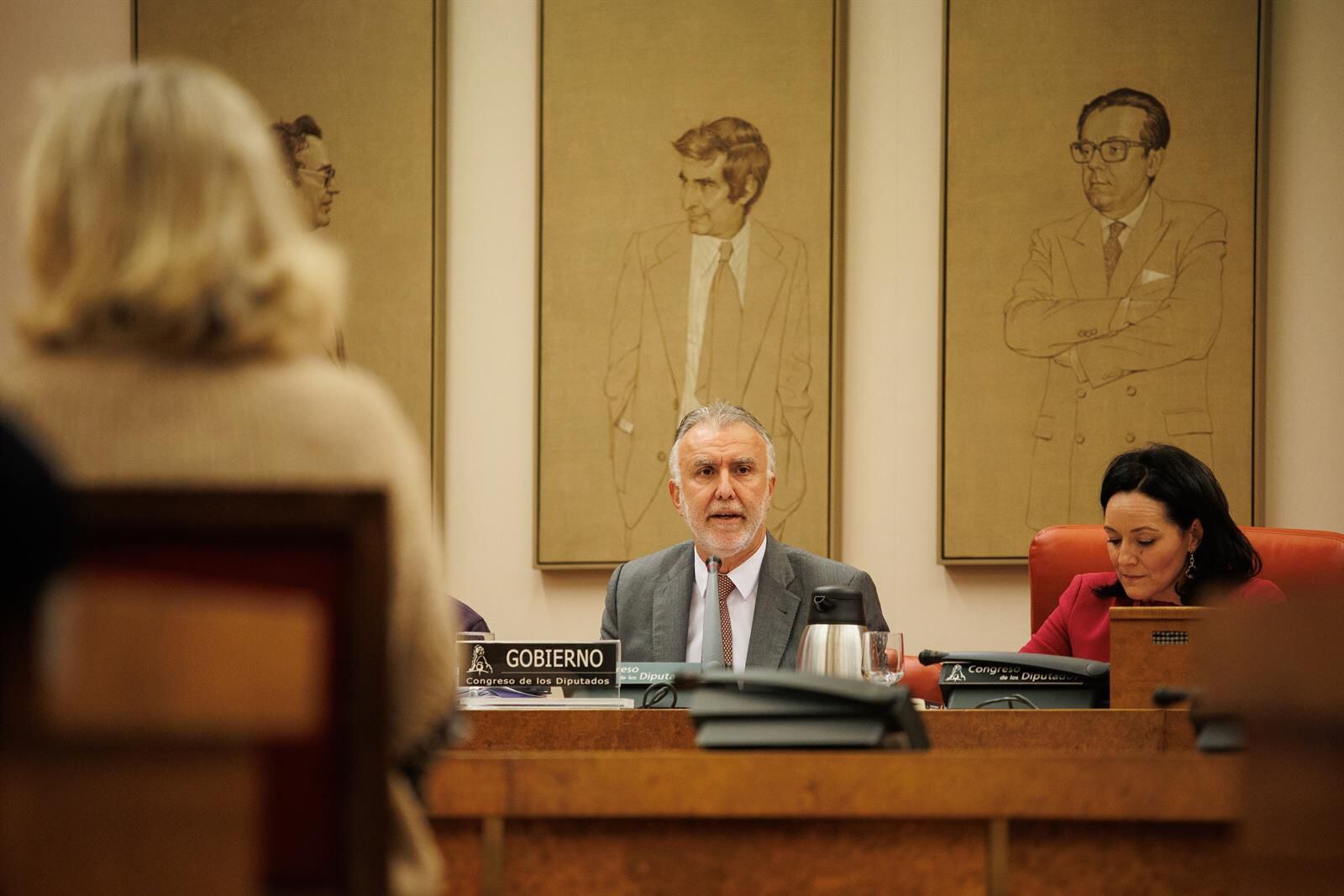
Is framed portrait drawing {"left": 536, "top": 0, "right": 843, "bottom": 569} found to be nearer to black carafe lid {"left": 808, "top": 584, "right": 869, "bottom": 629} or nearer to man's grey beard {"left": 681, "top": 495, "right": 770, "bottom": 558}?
man's grey beard {"left": 681, "top": 495, "right": 770, "bottom": 558}


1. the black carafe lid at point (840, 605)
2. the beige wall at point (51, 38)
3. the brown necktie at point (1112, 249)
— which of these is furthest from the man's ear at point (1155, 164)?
the beige wall at point (51, 38)

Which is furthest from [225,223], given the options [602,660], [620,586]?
[620,586]

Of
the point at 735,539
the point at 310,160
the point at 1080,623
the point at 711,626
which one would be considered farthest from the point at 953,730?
the point at 310,160

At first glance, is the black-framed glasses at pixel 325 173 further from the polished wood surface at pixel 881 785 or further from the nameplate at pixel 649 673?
the polished wood surface at pixel 881 785

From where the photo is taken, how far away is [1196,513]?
3.79 metres

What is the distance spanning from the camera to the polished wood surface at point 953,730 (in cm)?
248

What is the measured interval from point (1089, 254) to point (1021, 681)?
2.31m

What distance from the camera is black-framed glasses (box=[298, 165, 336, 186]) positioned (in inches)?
201

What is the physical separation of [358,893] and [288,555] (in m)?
0.28

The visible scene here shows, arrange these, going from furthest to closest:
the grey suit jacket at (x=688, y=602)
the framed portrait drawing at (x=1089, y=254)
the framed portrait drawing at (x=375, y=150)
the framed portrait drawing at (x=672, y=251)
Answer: the framed portrait drawing at (x=375, y=150) → the framed portrait drawing at (x=672, y=251) → the framed portrait drawing at (x=1089, y=254) → the grey suit jacket at (x=688, y=602)

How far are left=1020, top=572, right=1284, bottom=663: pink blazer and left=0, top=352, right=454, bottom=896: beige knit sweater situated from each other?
279cm

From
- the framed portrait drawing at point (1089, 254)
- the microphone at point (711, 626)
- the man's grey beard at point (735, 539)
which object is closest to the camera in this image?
the microphone at point (711, 626)

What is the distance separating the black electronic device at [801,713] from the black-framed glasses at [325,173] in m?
3.77

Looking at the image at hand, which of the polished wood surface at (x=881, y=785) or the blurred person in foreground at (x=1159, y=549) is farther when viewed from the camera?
the blurred person in foreground at (x=1159, y=549)
